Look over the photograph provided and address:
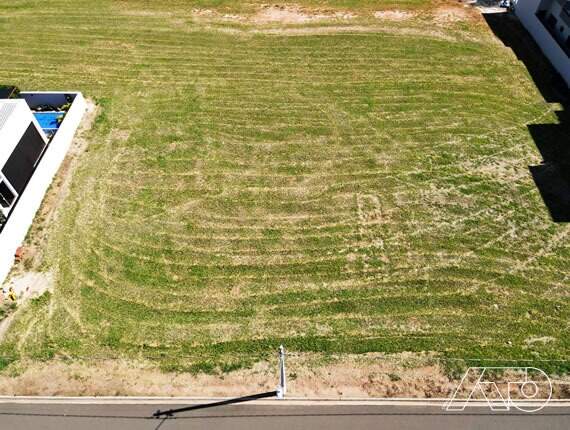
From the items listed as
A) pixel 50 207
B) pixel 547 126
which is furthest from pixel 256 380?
pixel 547 126

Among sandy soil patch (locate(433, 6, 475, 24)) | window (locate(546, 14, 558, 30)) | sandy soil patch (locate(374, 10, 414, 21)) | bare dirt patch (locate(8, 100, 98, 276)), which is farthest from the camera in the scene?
sandy soil patch (locate(374, 10, 414, 21))

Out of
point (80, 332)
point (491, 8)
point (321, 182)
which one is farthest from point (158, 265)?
point (491, 8)

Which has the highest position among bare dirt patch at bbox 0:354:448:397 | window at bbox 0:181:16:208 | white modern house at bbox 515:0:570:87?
white modern house at bbox 515:0:570:87

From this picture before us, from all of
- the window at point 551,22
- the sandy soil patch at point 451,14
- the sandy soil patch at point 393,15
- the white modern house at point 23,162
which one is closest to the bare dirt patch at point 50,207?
the white modern house at point 23,162

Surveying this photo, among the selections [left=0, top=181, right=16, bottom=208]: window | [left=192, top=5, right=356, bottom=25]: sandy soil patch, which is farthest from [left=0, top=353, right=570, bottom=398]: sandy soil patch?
[left=192, top=5, right=356, bottom=25]: sandy soil patch

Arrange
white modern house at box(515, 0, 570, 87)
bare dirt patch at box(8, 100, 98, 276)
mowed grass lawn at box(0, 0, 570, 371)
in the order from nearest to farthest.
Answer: mowed grass lawn at box(0, 0, 570, 371)
bare dirt patch at box(8, 100, 98, 276)
white modern house at box(515, 0, 570, 87)

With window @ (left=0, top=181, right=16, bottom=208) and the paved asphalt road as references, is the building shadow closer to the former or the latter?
the paved asphalt road

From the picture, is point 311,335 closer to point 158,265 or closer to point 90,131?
point 158,265
